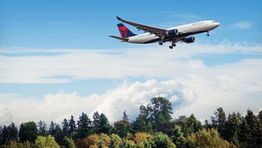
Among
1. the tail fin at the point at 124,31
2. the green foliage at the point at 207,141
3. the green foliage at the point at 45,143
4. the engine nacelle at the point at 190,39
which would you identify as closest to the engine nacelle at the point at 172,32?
the engine nacelle at the point at 190,39

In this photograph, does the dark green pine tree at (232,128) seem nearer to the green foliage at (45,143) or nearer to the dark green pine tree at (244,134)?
the dark green pine tree at (244,134)

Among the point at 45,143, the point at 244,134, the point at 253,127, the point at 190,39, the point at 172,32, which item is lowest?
the point at 244,134

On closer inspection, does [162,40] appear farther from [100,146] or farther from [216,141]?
[100,146]

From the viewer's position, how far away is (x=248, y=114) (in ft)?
481

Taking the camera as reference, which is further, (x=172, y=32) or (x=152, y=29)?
(x=152, y=29)

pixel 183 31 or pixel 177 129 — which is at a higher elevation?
pixel 183 31

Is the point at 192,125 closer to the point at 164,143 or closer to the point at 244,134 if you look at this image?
the point at 244,134

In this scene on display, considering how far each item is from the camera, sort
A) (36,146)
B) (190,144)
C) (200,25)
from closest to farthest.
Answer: (200,25)
(190,144)
(36,146)

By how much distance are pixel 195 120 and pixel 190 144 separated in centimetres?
3771

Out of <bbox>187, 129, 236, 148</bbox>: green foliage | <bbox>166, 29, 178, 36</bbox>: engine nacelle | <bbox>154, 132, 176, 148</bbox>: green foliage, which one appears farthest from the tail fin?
<bbox>187, 129, 236, 148</bbox>: green foliage

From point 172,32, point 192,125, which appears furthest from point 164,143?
point 192,125

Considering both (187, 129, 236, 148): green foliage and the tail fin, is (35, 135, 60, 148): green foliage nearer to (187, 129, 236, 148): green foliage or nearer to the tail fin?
the tail fin

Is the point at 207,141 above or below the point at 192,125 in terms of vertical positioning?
below

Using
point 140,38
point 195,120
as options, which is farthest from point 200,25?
point 195,120
